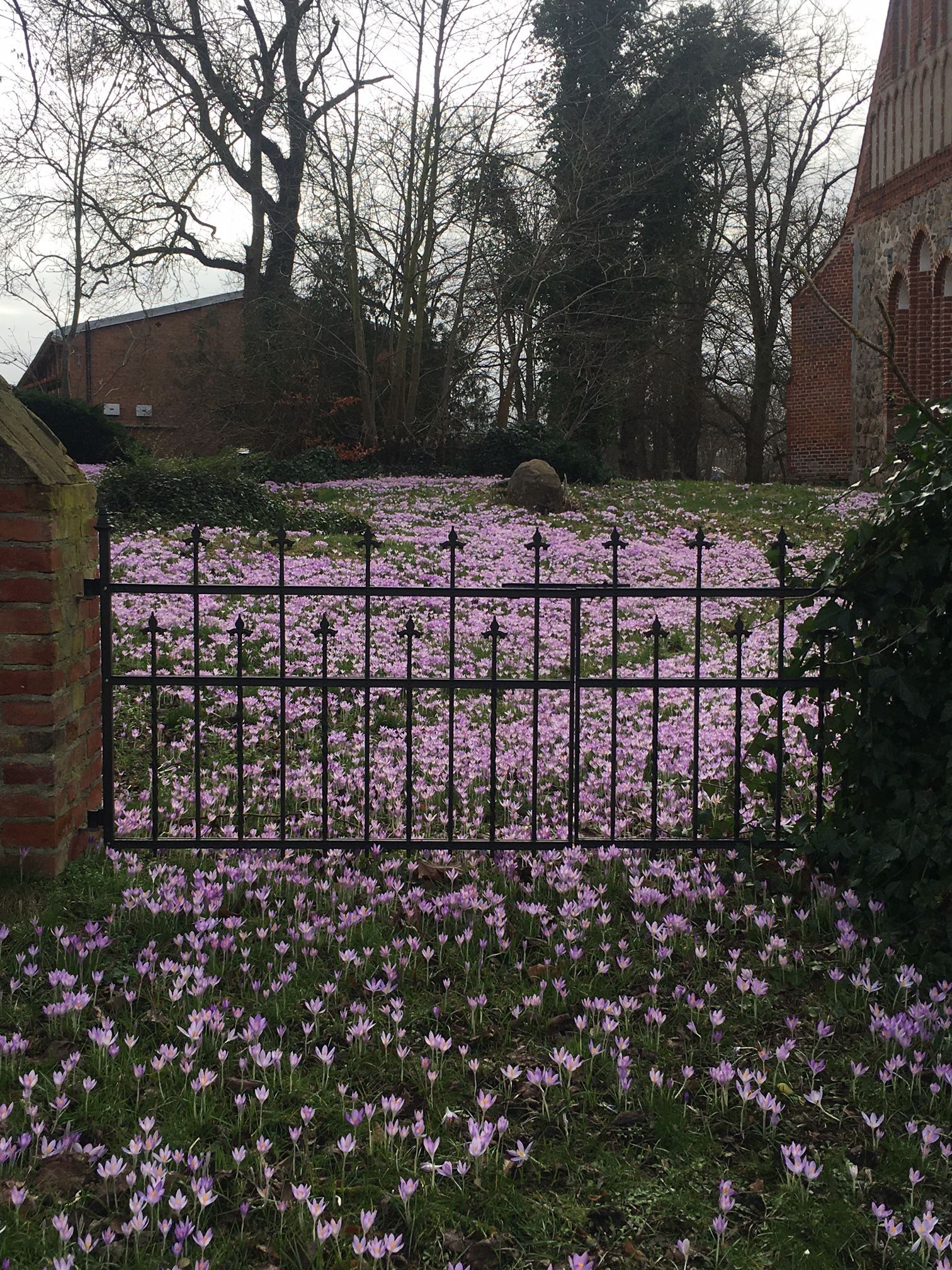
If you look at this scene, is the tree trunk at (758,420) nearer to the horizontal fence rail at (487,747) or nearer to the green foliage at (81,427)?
the green foliage at (81,427)

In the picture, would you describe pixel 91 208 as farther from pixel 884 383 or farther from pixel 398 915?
pixel 398 915

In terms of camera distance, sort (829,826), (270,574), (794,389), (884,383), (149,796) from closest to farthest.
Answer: (829,826), (149,796), (270,574), (884,383), (794,389)

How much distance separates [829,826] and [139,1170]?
9.38ft

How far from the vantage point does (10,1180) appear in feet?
7.89

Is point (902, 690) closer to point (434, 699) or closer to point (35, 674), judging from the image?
point (35, 674)

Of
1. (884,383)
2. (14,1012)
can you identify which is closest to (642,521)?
(884,383)

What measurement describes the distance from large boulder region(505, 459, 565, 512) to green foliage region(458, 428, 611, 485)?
4151 mm

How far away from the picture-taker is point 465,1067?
9.65ft

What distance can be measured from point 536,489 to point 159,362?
61.5ft

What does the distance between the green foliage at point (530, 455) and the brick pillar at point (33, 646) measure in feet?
56.5

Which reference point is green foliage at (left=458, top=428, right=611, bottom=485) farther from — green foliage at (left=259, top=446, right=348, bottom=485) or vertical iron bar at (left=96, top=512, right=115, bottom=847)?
vertical iron bar at (left=96, top=512, right=115, bottom=847)

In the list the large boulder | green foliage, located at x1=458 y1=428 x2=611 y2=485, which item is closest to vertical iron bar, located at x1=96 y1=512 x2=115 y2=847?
the large boulder

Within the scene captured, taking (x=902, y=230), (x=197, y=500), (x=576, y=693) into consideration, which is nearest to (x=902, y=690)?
(x=576, y=693)

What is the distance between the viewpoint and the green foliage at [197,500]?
41.4ft
